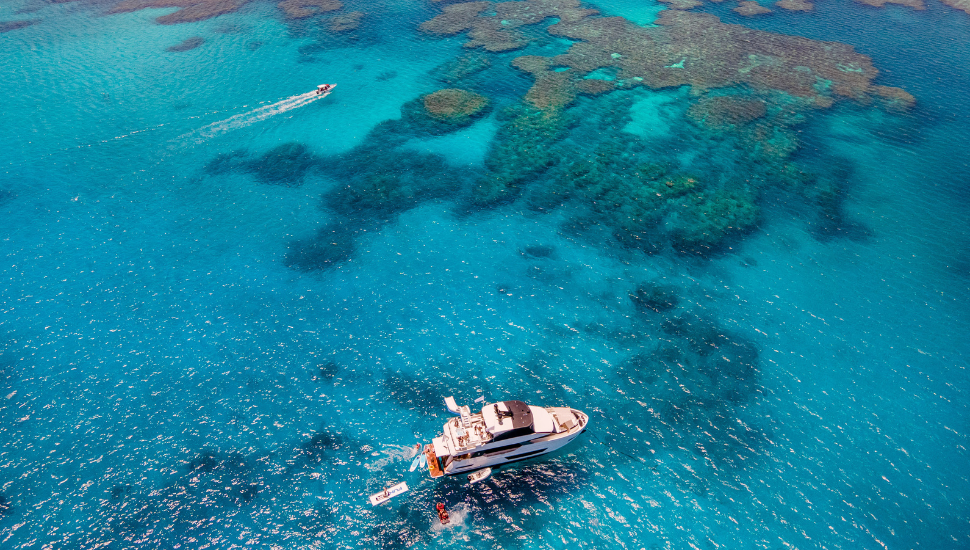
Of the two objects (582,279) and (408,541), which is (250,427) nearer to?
(408,541)

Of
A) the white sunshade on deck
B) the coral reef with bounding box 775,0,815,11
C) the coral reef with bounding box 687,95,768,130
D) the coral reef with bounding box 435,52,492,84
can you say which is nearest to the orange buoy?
the white sunshade on deck

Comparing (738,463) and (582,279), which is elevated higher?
(582,279)

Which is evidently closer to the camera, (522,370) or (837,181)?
(522,370)

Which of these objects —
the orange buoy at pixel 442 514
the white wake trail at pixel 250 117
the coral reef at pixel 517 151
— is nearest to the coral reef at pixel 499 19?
the coral reef at pixel 517 151

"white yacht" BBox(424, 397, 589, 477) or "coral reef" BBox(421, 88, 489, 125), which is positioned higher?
"coral reef" BBox(421, 88, 489, 125)

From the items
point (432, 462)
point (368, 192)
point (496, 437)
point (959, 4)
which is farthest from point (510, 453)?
point (959, 4)

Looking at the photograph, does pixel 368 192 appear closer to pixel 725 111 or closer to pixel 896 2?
pixel 725 111

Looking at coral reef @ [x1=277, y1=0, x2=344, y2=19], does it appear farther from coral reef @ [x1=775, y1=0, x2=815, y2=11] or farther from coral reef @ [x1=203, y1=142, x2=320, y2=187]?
coral reef @ [x1=775, y1=0, x2=815, y2=11]

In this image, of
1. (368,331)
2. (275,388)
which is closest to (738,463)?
(368,331)
